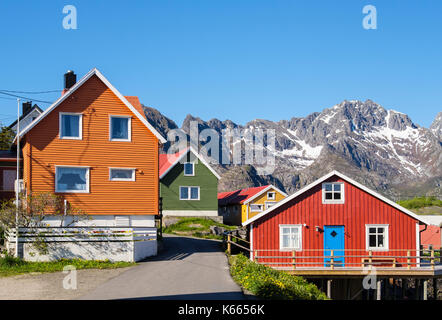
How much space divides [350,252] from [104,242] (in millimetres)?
14794

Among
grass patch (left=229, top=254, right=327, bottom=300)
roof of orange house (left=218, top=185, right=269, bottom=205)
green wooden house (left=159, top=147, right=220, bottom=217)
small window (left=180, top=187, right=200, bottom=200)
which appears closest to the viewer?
grass patch (left=229, top=254, right=327, bottom=300)

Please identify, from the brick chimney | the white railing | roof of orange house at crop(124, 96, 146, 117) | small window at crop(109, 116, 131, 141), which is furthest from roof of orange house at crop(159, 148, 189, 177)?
the white railing

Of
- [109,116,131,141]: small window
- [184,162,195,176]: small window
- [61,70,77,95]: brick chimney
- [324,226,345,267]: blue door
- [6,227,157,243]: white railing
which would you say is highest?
[61,70,77,95]: brick chimney

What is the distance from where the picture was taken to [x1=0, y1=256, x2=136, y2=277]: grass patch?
2483 centimetres

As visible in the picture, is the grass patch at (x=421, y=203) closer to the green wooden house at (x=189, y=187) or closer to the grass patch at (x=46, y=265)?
the green wooden house at (x=189, y=187)

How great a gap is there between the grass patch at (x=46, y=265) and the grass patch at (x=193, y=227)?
19413 mm

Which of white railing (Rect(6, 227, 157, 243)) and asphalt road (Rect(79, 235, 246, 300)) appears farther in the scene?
white railing (Rect(6, 227, 157, 243))

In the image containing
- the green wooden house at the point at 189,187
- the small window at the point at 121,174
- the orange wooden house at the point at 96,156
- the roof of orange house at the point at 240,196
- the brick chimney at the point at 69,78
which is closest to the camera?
the orange wooden house at the point at 96,156

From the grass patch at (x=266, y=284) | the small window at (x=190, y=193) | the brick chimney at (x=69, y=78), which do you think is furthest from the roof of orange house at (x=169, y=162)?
the grass patch at (x=266, y=284)

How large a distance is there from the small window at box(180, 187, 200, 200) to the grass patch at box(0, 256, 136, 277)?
27.6m

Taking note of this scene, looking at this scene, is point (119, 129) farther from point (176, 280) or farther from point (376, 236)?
point (376, 236)

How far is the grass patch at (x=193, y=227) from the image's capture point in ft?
154
